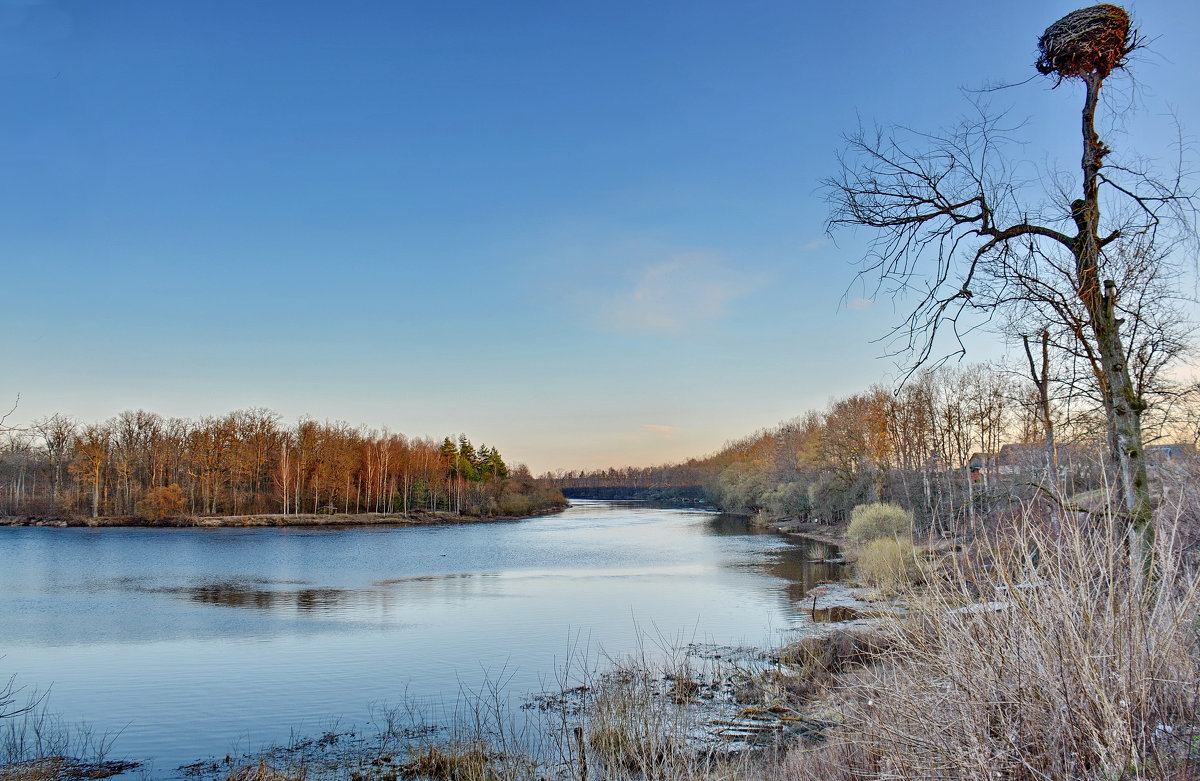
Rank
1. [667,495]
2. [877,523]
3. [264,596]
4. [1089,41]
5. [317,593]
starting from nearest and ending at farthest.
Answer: [1089,41]
[264,596]
[317,593]
[877,523]
[667,495]

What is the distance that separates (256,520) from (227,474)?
366 inches

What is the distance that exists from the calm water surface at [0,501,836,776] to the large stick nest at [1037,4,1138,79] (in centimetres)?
1180

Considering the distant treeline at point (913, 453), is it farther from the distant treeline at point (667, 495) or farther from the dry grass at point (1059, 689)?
the distant treeline at point (667, 495)

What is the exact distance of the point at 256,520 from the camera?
68.7 metres

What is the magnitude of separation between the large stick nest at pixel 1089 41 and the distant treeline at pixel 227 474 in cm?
7600

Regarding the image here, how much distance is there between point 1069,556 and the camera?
3721 millimetres

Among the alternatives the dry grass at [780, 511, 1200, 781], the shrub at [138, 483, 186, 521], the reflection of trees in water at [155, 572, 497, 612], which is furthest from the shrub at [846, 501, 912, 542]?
the shrub at [138, 483, 186, 521]

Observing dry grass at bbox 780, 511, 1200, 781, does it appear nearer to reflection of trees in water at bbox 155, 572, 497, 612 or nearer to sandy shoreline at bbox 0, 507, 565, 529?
reflection of trees in water at bbox 155, 572, 497, 612

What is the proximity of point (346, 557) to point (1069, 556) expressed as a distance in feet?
134

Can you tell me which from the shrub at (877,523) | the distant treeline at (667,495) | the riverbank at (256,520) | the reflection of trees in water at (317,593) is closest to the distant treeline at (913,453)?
the shrub at (877,523)

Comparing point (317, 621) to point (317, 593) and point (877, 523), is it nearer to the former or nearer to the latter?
point (317, 593)

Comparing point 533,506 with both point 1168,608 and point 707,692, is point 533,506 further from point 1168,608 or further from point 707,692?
point 1168,608

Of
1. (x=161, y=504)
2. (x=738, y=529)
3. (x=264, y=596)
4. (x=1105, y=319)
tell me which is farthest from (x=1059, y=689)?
(x=161, y=504)

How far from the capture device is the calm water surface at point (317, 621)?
12.6 metres
